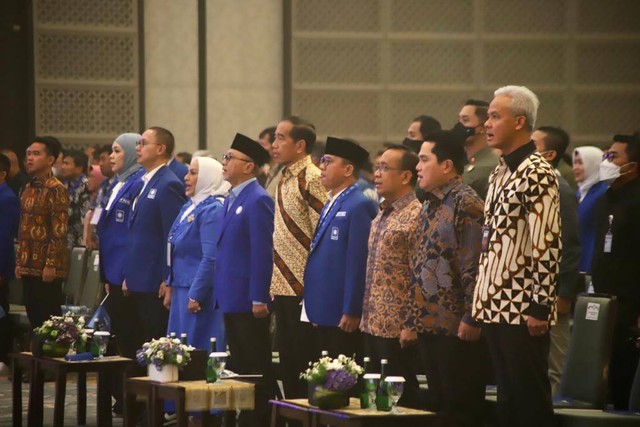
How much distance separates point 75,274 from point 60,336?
271 centimetres

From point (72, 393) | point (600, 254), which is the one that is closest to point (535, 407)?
point (600, 254)

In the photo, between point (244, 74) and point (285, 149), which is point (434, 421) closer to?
point (285, 149)

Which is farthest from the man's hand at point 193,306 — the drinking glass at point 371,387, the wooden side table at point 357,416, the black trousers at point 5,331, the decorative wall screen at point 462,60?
the decorative wall screen at point 462,60

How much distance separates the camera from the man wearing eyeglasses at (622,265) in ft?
21.7

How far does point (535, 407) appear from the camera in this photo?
17.2 feet

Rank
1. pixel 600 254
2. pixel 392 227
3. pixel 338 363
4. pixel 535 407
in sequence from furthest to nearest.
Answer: pixel 600 254, pixel 392 227, pixel 338 363, pixel 535 407

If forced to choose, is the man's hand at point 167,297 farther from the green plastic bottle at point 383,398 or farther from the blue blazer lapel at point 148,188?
the green plastic bottle at point 383,398

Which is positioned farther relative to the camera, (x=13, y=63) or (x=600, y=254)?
(x=13, y=63)

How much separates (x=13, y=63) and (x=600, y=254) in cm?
776

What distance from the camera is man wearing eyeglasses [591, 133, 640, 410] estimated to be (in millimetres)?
6613

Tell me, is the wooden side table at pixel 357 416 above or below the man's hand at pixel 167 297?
below

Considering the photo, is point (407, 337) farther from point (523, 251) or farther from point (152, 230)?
point (152, 230)

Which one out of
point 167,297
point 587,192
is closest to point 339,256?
point 167,297

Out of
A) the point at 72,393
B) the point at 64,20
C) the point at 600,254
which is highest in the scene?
the point at 64,20
